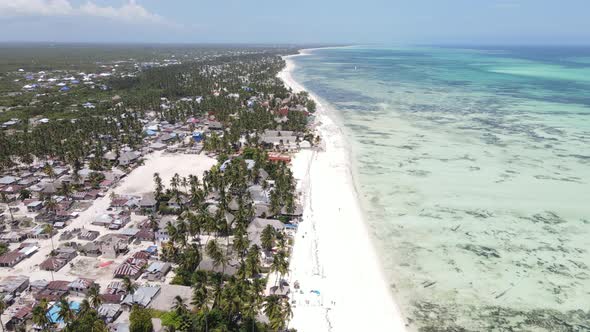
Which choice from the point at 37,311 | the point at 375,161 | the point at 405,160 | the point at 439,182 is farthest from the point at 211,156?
the point at 37,311

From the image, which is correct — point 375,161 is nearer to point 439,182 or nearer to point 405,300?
point 439,182

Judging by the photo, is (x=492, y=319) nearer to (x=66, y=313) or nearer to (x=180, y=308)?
(x=180, y=308)

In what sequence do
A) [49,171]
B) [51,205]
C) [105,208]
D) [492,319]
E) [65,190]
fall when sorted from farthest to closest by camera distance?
[49,171] → [65,190] → [105,208] → [51,205] → [492,319]

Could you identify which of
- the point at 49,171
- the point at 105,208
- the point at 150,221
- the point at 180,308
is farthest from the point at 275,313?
the point at 49,171

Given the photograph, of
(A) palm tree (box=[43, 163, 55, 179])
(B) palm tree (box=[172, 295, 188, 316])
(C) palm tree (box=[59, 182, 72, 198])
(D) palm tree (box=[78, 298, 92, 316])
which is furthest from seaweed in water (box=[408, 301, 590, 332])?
(A) palm tree (box=[43, 163, 55, 179])

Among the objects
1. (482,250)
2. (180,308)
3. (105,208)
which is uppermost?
(180,308)

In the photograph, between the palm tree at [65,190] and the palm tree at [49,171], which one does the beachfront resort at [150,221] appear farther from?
the palm tree at [49,171]

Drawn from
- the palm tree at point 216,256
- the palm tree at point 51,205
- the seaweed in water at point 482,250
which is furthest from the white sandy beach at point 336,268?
the palm tree at point 51,205
